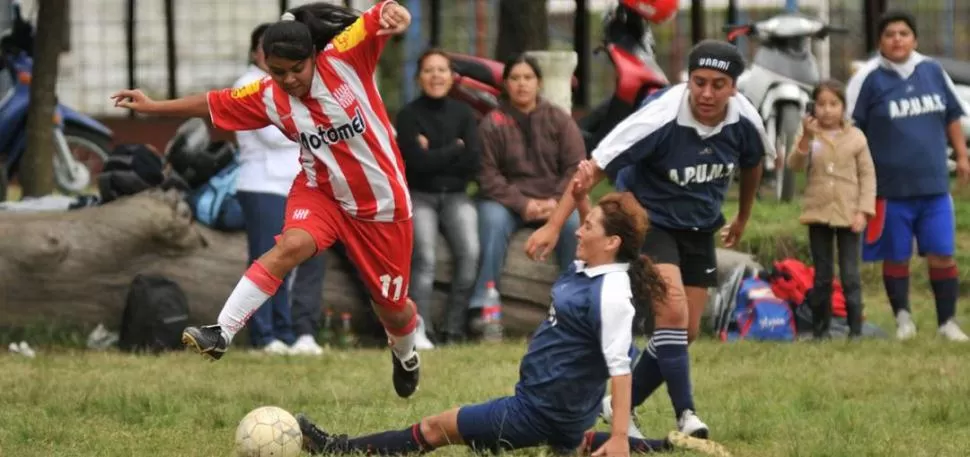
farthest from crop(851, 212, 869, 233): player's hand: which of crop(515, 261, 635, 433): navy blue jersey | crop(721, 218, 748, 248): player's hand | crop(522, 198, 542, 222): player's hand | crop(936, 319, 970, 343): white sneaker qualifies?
crop(515, 261, 635, 433): navy blue jersey

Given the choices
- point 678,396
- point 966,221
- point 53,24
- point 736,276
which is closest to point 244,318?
point 678,396

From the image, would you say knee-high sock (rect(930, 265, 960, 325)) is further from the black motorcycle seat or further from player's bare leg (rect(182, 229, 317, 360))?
the black motorcycle seat

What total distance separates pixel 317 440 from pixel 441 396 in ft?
6.32

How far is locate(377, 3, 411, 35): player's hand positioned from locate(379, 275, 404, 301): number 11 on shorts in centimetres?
133

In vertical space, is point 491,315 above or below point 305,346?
above

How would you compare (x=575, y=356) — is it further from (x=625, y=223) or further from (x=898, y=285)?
(x=898, y=285)

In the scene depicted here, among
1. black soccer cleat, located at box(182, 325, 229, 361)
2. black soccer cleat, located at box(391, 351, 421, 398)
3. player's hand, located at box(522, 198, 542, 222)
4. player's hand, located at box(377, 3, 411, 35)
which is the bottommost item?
black soccer cleat, located at box(391, 351, 421, 398)

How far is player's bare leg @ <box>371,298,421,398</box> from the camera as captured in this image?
30.4 ft

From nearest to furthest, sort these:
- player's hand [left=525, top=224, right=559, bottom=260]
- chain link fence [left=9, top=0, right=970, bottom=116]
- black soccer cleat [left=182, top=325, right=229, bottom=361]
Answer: player's hand [left=525, top=224, right=559, bottom=260] < black soccer cleat [left=182, top=325, right=229, bottom=361] < chain link fence [left=9, top=0, right=970, bottom=116]

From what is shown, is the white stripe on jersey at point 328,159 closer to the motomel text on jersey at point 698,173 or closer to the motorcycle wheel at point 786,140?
the motomel text on jersey at point 698,173

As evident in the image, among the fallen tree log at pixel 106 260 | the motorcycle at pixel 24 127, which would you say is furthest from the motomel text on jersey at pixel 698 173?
the motorcycle at pixel 24 127

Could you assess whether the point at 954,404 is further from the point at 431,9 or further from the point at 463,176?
the point at 431,9

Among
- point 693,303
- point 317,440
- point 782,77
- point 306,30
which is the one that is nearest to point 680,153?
point 693,303

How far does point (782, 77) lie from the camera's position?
614 inches
